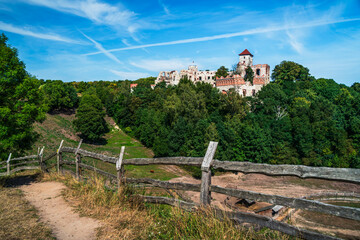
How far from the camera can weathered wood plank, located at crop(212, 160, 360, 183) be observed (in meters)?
3.13

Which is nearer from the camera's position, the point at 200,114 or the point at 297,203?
the point at 297,203

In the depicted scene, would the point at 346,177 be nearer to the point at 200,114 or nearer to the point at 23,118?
the point at 23,118

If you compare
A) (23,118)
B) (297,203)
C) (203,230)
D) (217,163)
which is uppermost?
(23,118)

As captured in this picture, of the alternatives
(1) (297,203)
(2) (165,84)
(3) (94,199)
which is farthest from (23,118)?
(2) (165,84)

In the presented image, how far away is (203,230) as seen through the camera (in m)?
3.75

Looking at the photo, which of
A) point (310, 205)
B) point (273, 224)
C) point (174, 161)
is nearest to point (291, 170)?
point (310, 205)

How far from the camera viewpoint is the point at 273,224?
371cm

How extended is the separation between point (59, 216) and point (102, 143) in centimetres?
4244

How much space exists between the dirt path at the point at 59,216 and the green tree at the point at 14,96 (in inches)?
136

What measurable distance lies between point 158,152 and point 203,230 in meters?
34.5

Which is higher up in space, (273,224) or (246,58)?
(246,58)

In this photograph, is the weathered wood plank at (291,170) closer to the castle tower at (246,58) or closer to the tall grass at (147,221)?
the tall grass at (147,221)

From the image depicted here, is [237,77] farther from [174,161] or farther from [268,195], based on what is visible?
[268,195]

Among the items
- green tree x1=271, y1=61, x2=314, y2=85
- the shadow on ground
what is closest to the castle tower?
green tree x1=271, y1=61, x2=314, y2=85
